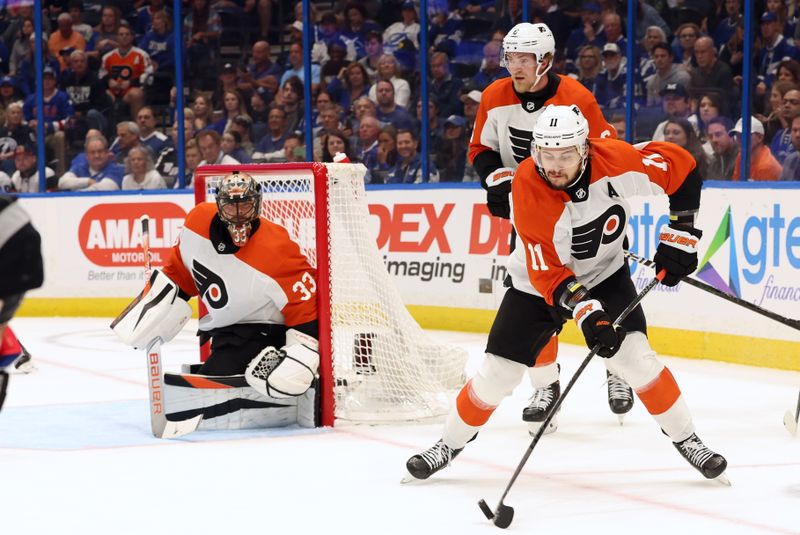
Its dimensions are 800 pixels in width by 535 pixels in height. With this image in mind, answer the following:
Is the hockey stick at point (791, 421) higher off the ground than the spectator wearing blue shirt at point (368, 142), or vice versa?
the spectator wearing blue shirt at point (368, 142)

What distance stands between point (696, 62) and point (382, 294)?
9.17ft

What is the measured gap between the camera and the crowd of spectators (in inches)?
263

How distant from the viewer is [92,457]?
4.28 meters

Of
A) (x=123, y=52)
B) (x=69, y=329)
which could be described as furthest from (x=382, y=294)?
(x=123, y=52)

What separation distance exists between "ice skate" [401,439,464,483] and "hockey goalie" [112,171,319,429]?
0.96 metres

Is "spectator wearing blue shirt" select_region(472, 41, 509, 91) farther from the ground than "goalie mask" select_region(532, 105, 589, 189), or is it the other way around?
"spectator wearing blue shirt" select_region(472, 41, 509, 91)

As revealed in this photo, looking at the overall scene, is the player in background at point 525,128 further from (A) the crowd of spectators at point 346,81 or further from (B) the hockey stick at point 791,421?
(A) the crowd of spectators at point 346,81

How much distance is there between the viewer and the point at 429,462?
3.75 metres

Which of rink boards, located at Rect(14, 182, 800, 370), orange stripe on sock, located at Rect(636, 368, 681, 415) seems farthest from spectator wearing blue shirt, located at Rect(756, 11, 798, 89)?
orange stripe on sock, located at Rect(636, 368, 681, 415)

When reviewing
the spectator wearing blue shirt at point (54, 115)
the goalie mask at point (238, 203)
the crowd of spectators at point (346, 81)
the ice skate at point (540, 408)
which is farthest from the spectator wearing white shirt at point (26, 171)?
the ice skate at point (540, 408)

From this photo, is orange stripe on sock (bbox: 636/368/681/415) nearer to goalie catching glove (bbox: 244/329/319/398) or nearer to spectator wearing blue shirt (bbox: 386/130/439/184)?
goalie catching glove (bbox: 244/329/319/398)

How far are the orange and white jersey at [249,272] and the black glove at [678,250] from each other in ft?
5.01

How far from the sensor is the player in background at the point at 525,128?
4.58 m

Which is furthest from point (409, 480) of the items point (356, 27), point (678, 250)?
point (356, 27)
